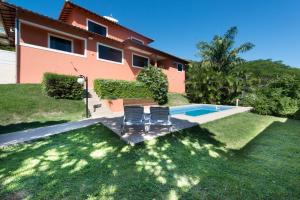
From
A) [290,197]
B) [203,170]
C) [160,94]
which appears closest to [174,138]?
[203,170]

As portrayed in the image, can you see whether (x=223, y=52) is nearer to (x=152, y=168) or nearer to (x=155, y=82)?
(x=155, y=82)

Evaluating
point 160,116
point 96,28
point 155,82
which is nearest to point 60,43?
point 96,28

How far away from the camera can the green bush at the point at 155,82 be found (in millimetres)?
16703

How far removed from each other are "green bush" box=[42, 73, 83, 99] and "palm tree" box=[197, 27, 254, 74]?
15351 millimetres

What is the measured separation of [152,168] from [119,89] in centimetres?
1096

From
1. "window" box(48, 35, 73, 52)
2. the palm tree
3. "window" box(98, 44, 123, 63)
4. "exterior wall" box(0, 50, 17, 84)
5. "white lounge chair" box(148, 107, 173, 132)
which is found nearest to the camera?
"white lounge chair" box(148, 107, 173, 132)

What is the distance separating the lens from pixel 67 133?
21.6ft

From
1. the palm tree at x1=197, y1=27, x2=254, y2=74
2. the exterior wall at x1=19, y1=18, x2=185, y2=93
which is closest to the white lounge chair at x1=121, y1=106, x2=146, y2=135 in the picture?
the exterior wall at x1=19, y1=18, x2=185, y2=93

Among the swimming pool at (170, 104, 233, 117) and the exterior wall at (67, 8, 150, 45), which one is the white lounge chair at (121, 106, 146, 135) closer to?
the swimming pool at (170, 104, 233, 117)

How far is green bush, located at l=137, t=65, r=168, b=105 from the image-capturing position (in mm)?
16703

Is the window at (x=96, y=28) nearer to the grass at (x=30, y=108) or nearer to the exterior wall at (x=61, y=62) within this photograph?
the exterior wall at (x=61, y=62)

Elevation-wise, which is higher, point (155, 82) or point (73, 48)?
point (73, 48)

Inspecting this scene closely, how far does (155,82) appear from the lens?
1681 centimetres

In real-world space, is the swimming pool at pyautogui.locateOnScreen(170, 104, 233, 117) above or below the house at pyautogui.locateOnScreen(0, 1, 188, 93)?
below
